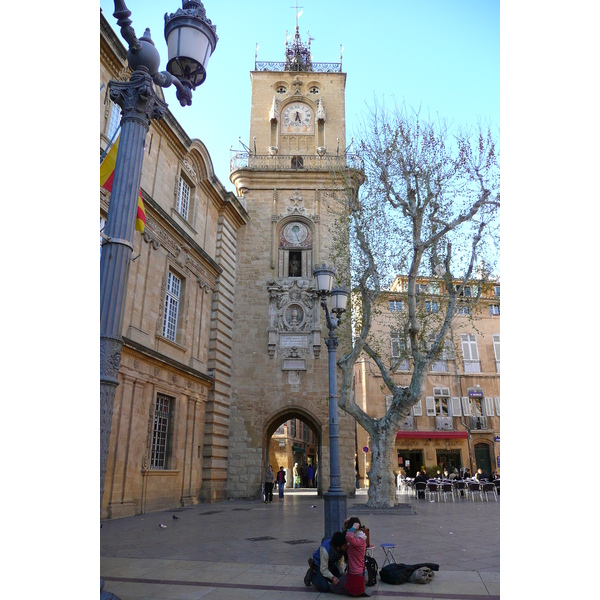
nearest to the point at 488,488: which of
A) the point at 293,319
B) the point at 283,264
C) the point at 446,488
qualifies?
the point at 446,488

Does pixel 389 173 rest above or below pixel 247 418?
above

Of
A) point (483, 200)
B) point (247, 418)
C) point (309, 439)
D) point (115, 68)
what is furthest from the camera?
point (309, 439)

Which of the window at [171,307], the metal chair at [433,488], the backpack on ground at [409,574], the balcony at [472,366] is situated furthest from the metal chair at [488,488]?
the backpack on ground at [409,574]

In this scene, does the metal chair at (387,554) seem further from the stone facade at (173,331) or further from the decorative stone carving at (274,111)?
the decorative stone carving at (274,111)

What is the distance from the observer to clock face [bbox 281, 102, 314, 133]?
81.6 ft

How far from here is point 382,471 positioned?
48.5 ft

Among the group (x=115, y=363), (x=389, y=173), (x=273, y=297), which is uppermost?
(x=389, y=173)

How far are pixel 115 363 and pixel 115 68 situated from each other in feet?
40.8

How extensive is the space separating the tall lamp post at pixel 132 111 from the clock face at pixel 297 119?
2094 cm

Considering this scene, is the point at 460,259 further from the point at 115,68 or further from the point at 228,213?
the point at 115,68

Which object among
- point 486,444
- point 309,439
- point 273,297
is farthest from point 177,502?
point 309,439

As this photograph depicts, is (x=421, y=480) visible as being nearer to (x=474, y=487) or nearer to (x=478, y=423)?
(x=474, y=487)

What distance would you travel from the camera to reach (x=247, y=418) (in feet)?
Result: 65.6
